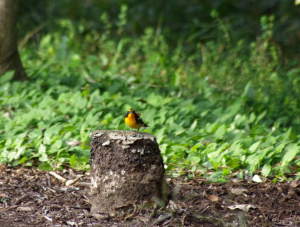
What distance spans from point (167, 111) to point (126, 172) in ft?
7.04

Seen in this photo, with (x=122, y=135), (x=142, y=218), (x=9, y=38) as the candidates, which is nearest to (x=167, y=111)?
(x=122, y=135)

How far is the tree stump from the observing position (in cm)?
278

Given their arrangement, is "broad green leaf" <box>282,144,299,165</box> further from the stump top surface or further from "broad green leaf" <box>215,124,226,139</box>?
the stump top surface

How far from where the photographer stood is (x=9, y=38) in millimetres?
5523

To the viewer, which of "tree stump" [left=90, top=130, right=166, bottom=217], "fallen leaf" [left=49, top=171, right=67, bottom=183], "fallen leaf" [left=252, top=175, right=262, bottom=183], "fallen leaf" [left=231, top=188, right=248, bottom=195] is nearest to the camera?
"tree stump" [left=90, top=130, right=166, bottom=217]

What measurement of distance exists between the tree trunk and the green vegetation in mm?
220

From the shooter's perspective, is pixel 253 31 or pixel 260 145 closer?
pixel 260 145

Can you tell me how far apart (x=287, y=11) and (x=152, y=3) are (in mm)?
3248

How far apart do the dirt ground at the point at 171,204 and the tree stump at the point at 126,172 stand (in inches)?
4.3

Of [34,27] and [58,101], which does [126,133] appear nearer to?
[58,101]

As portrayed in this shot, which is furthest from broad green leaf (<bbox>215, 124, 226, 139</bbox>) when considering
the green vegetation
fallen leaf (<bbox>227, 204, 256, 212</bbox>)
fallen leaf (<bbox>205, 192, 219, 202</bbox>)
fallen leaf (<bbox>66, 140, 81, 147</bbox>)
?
fallen leaf (<bbox>66, 140, 81, 147</bbox>)

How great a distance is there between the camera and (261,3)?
892cm

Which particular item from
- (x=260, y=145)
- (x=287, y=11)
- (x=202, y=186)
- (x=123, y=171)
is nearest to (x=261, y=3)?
(x=287, y=11)

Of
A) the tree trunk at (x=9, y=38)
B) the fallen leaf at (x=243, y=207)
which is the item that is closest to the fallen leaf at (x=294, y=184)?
the fallen leaf at (x=243, y=207)
